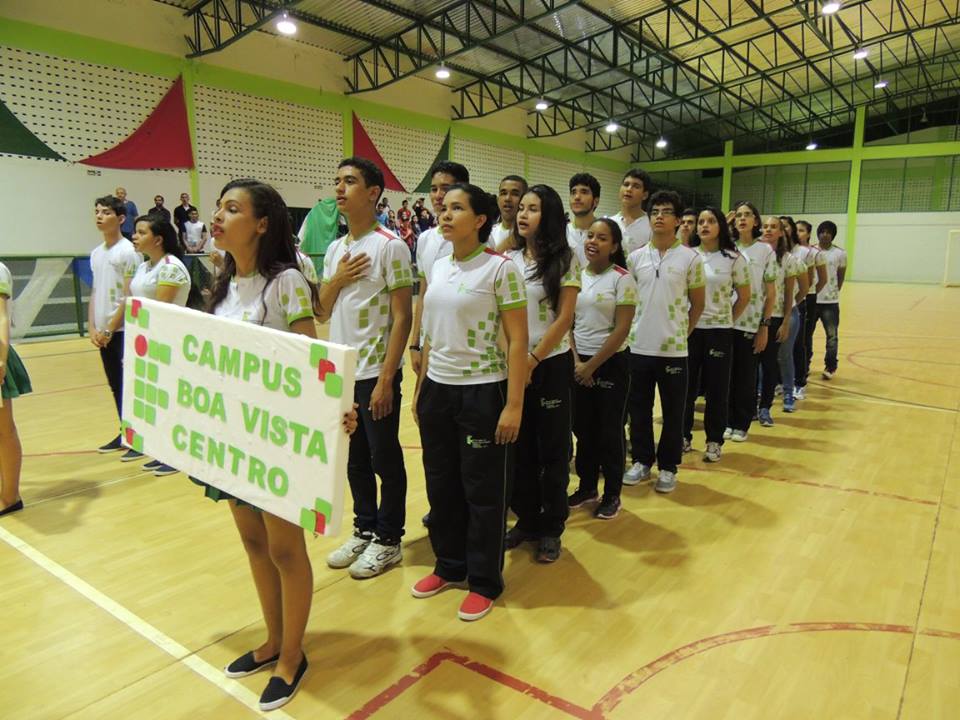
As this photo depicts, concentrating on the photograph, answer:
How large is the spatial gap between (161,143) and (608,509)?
1112 centimetres

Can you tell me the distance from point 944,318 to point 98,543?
1433 centimetres

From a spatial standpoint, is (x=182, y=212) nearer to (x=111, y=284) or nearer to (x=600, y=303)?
(x=111, y=284)

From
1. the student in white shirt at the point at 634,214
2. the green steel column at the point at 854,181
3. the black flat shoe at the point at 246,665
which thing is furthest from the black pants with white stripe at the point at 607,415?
the green steel column at the point at 854,181

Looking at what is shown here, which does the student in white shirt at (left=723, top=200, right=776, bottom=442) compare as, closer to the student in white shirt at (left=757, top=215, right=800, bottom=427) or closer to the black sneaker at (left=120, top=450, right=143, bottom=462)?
the student in white shirt at (left=757, top=215, right=800, bottom=427)

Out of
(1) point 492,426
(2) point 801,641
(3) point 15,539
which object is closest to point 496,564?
(1) point 492,426

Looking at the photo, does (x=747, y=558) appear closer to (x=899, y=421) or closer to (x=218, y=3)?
Result: (x=899, y=421)

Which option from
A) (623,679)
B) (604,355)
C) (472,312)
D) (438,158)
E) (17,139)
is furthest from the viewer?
(438,158)

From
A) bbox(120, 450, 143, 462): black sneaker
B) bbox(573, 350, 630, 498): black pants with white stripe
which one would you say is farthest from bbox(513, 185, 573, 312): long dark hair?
bbox(120, 450, 143, 462): black sneaker

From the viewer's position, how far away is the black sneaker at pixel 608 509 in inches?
136

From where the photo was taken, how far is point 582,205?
353cm

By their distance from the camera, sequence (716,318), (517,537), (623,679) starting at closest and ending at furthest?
(623,679)
(517,537)
(716,318)

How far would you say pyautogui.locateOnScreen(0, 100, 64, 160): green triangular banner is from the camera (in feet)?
31.8

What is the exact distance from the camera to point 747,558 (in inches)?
119

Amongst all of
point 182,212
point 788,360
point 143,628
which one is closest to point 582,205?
point 143,628
